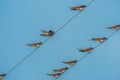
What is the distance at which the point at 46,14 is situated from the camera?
191 cm

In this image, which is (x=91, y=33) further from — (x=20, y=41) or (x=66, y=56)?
(x=20, y=41)

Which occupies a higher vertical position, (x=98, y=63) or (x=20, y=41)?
(x=20, y=41)

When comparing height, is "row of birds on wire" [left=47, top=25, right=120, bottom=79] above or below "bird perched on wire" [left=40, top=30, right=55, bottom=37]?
below

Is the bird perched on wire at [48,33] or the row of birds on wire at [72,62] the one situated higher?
the bird perched on wire at [48,33]

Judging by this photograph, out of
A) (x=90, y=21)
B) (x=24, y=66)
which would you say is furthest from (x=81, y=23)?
(x=24, y=66)

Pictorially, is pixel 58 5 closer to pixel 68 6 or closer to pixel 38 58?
pixel 68 6

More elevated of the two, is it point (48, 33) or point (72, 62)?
point (48, 33)

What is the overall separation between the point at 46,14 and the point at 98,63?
0.52 meters

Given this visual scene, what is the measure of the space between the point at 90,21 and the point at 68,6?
197 mm

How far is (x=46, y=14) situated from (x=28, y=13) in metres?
0.12

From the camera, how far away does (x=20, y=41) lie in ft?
6.21

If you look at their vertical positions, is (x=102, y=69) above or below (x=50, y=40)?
below

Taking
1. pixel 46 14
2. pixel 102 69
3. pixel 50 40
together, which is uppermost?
pixel 46 14

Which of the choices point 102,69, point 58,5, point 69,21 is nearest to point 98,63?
point 102,69
